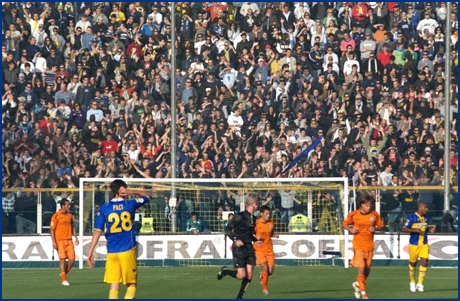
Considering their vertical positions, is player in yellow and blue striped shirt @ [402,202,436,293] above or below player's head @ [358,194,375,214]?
below

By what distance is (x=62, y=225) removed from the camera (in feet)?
85.7

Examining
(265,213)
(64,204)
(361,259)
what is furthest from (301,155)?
(361,259)

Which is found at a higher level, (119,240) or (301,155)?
(301,155)

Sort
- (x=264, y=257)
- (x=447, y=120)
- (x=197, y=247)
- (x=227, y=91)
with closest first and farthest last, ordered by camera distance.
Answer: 1. (x=264, y=257)
2. (x=447, y=120)
3. (x=197, y=247)
4. (x=227, y=91)

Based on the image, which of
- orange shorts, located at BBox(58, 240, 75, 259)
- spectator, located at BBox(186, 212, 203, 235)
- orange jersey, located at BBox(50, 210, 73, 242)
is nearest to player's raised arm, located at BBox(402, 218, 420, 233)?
orange shorts, located at BBox(58, 240, 75, 259)

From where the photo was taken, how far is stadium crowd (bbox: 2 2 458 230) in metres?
34.2

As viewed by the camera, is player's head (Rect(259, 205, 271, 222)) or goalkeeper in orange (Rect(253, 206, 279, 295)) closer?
player's head (Rect(259, 205, 271, 222))

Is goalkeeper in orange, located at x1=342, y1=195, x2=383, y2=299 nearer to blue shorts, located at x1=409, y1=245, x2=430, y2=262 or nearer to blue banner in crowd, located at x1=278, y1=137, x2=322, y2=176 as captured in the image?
blue shorts, located at x1=409, y1=245, x2=430, y2=262

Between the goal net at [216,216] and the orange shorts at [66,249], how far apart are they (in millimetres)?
5290

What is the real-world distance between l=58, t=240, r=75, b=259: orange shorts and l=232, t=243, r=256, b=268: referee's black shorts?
590 centimetres

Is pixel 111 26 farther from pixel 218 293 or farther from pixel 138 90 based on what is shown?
pixel 218 293

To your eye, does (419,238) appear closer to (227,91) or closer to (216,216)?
(216,216)

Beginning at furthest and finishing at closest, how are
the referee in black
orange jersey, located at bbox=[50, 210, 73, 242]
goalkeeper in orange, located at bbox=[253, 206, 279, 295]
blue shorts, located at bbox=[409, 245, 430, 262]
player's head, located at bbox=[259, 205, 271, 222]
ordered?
orange jersey, located at bbox=[50, 210, 73, 242], blue shorts, located at bbox=[409, 245, 430, 262], goalkeeper in orange, located at bbox=[253, 206, 279, 295], player's head, located at bbox=[259, 205, 271, 222], the referee in black

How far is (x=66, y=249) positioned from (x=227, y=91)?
37.3 ft
